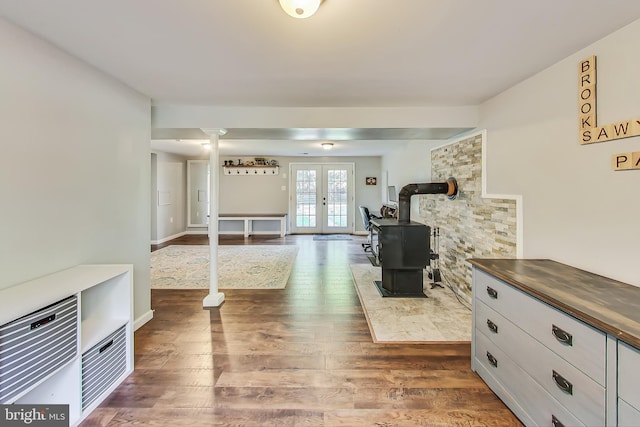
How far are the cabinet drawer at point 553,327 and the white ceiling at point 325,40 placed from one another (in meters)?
1.46

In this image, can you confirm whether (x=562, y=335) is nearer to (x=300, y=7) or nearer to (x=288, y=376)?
(x=288, y=376)

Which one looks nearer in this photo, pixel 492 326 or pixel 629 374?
pixel 629 374

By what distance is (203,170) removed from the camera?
7.76 m

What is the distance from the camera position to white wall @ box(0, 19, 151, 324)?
1.48 metres

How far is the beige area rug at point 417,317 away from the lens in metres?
2.38

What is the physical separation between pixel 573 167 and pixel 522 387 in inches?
55.0

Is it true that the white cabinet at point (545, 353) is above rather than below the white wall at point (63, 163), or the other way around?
below

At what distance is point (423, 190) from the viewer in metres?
3.34

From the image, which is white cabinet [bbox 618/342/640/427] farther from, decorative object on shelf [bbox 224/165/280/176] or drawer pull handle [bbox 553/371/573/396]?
decorative object on shelf [bbox 224/165/280/176]

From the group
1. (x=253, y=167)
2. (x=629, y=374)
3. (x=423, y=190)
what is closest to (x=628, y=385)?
(x=629, y=374)

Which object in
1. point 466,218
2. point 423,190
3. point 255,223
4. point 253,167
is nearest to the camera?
point 466,218

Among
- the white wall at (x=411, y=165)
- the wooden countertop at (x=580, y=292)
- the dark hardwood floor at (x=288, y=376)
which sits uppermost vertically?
the white wall at (x=411, y=165)

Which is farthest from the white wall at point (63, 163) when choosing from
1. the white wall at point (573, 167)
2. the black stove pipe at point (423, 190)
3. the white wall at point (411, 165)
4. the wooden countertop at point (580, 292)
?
the white wall at point (411, 165)

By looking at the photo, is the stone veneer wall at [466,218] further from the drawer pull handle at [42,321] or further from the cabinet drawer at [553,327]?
the drawer pull handle at [42,321]
